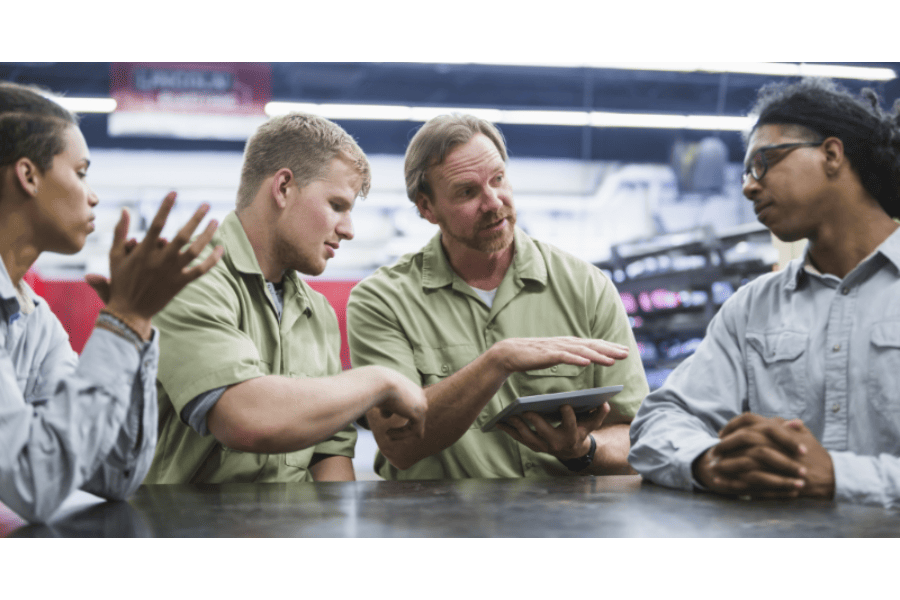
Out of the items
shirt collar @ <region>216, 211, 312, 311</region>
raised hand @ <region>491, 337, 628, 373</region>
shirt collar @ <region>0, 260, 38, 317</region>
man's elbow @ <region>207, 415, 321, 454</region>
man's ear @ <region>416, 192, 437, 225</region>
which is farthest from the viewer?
man's ear @ <region>416, 192, 437, 225</region>

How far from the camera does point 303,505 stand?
131 cm

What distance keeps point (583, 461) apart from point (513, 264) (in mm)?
635

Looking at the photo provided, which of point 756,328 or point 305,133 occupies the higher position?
point 305,133

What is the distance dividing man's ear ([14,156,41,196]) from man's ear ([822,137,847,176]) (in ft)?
5.27

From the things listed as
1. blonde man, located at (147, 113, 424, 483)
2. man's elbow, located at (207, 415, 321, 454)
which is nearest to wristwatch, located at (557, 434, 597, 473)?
blonde man, located at (147, 113, 424, 483)

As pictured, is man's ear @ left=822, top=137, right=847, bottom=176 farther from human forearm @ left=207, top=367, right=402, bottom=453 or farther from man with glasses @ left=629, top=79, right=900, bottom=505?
human forearm @ left=207, top=367, right=402, bottom=453

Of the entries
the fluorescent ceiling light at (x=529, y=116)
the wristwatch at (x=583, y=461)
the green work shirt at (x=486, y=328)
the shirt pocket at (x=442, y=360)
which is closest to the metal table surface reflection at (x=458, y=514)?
the wristwatch at (x=583, y=461)

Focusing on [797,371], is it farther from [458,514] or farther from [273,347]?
[273,347]

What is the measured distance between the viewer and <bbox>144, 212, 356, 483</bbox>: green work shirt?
1.51m

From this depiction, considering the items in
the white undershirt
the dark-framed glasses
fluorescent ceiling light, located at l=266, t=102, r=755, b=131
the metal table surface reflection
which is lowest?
the metal table surface reflection

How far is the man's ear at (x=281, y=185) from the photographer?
1934 mm

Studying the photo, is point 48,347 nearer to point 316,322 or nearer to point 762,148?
point 316,322

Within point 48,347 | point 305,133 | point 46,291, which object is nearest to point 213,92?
point 46,291

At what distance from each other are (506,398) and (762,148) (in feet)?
3.02
